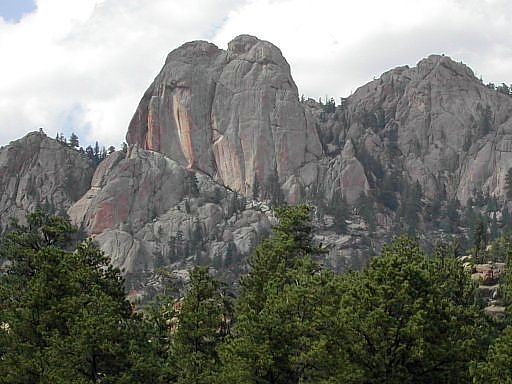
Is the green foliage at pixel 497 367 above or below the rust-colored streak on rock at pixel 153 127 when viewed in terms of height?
below

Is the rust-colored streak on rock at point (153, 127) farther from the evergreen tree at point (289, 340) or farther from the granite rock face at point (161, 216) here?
the evergreen tree at point (289, 340)

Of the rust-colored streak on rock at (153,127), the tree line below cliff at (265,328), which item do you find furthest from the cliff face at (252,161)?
the tree line below cliff at (265,328)

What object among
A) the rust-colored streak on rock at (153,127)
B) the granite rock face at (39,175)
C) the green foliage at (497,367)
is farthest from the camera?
the rust-colored streak on rock at (153,127)

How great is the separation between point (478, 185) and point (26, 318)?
423ft

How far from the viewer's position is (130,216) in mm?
139500

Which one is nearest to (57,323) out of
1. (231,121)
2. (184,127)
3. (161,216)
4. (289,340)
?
(289,340)

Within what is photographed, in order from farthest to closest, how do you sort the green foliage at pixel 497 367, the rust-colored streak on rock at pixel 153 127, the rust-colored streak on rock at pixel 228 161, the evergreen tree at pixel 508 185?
the rust-colored streak on rock at pixel 153 127 < the rust-colored streak on rock at pixel 228 161 < the evergreen tree at pixel 508 185 < the green foliage at pixel 497 367

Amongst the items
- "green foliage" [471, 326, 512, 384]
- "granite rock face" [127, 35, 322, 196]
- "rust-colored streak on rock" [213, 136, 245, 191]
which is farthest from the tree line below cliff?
"rust-colored streak on rock" [213, 136, 245, 191]

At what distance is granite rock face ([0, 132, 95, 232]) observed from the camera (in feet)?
494

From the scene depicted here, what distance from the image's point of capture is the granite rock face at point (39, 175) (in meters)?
151

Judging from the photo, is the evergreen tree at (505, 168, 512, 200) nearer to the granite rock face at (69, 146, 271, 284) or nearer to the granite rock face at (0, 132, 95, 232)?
the granite rock face at (69, 146, 271, 284)

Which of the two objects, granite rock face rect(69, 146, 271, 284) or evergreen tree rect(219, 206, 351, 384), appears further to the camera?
granite rock face rect(69, 146, 271, 284)

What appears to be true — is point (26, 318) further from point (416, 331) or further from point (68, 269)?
point (416, 331)

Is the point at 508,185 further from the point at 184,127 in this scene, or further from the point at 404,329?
the point at 404,329
